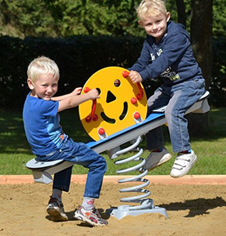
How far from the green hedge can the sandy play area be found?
32.9 feet

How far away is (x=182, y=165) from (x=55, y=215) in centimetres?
124

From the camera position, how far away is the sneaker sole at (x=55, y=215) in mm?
5492

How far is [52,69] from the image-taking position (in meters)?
5.12

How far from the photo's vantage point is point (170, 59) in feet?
17.8

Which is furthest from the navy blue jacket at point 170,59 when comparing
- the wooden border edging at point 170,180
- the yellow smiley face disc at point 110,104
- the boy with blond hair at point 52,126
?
the wooden border edging at point 170,180

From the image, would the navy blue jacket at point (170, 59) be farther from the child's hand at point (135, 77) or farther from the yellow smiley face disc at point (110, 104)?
the yellow smiley face disc at point (110, 104)

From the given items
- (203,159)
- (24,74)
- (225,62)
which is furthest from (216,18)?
(203,159)

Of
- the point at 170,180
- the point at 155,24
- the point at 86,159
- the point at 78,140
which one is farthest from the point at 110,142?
A: the point at 78,140

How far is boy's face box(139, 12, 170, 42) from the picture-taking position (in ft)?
17.8

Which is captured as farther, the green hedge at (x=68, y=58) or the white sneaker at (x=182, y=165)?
the green hedge at (x=68, y=58)

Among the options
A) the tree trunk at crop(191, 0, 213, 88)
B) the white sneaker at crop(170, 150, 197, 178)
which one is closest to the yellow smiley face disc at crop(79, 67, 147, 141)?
the white sneaker at crop(170, 150, 197, 178)

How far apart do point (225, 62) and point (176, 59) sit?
13.5 metres

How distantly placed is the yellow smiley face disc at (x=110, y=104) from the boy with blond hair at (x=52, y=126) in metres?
0.21

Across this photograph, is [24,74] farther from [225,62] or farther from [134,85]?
[134,85]
